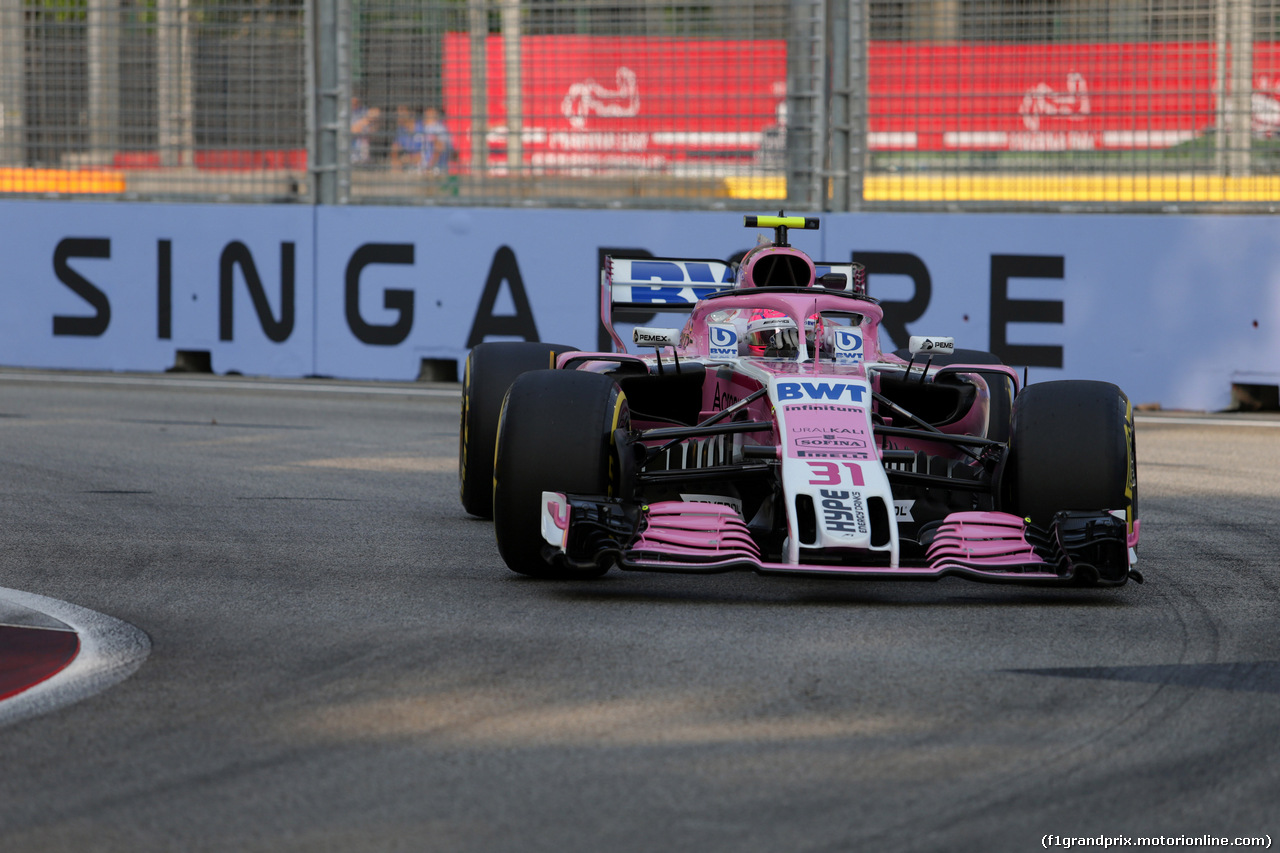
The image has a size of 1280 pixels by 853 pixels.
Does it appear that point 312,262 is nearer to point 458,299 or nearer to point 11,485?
point 458,299

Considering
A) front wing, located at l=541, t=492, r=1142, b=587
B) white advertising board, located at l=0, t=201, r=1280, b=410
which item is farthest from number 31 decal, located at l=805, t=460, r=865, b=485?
white advertising board, located at l=0, t=201, r=1280, b=410

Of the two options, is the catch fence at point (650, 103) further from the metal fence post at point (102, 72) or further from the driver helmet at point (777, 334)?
the driver helmet at point (777, 334)

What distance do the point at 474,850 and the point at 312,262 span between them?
1030cm

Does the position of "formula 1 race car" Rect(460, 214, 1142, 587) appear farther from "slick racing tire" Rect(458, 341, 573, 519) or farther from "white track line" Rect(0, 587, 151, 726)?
"white track line" Rect(0, 587, 151, 726)

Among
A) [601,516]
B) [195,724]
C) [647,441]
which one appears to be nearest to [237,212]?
[647,441]

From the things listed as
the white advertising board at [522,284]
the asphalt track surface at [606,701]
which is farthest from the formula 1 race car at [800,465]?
the white advertising board at [522,284]

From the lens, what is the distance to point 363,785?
3.39 m

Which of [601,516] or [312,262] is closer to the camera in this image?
[601,516]

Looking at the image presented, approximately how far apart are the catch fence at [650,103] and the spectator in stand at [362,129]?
0.06 feet

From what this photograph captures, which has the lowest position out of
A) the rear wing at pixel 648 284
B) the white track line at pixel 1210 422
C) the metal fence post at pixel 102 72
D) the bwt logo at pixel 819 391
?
the white track line at pixel 1210 422

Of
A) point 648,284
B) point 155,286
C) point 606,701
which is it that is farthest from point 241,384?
point 606,701

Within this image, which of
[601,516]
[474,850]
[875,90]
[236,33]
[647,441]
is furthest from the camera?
[236,33]

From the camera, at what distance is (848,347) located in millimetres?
6770

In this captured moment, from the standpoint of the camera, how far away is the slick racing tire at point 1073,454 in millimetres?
5512
